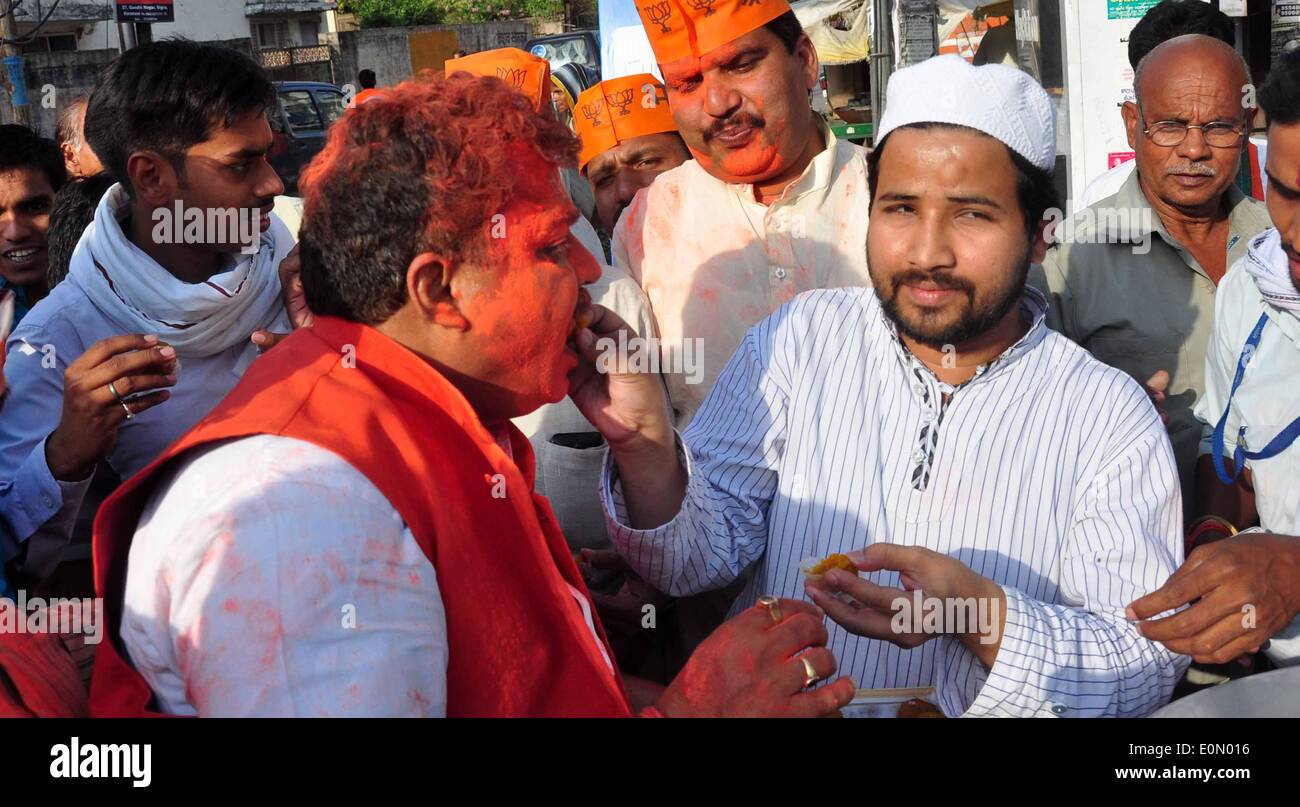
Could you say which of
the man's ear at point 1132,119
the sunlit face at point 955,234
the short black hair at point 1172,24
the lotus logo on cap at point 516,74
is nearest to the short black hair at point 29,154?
the lotus logo on cap at point 516,74

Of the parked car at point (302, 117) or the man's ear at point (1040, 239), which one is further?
the parked car at point (302, 117)

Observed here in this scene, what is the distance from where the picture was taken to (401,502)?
1714 millimetres

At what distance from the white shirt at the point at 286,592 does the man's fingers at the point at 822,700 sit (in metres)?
0.58

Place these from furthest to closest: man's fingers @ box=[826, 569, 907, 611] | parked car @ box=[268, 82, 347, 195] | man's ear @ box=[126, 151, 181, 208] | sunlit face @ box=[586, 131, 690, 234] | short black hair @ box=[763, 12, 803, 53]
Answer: parked car @ box=[268, 82, 347, 195]
sunlit face @ box=[586, 131, 690, 234]
short black hair @ box=[763, 12, 803, 53]
man's ear @ box=[126, 151, 181, 208]
man's fingers @ box=[826, 569, 907, 611]

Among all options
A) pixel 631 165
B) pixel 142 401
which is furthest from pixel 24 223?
pixel 631 165

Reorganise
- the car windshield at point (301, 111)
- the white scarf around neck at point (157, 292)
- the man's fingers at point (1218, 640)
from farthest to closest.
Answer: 1. the car windshield at point (301, 111)
2. the white scarf around neck at point (157, 292)
3. the man's fingers at point (1218, 640)

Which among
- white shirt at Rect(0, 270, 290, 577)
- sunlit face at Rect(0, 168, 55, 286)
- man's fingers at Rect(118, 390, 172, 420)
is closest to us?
man's fingers at Rect(118, 390, 172, 420)

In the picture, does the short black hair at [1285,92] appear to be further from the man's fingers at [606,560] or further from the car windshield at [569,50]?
the car windshield at [569,50]

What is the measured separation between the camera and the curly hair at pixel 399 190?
189 centimetres

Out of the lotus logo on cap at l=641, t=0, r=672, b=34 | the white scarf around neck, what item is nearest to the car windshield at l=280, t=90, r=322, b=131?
the lotus logo on cap at l=641, t=0, r=672, b=34

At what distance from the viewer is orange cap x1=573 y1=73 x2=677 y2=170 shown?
4.73 meters

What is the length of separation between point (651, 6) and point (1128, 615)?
2422 mm

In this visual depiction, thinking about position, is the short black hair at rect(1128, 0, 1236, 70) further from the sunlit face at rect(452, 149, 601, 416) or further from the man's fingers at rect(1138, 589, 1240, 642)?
the sunlit face at rect(452, 149, 601, 416)

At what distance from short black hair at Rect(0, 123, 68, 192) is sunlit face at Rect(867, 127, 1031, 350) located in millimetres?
3223
